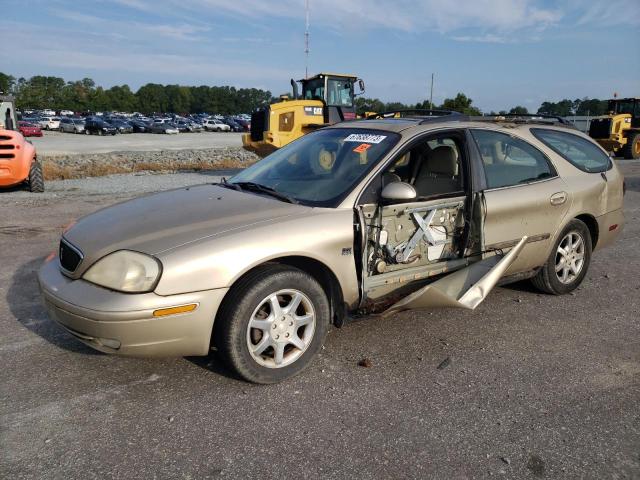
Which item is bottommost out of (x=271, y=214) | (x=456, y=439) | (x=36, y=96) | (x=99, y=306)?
(x=456, y=439)

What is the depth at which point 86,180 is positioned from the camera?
14.4 meters

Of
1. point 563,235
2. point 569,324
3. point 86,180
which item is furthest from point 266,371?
point 86,180

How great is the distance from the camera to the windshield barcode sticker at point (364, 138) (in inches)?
154

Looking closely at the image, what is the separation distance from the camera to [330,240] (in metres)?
3.33

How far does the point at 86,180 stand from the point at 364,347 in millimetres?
12760

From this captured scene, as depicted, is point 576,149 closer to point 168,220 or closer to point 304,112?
point 168,220

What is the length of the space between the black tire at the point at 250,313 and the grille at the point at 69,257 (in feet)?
3.09

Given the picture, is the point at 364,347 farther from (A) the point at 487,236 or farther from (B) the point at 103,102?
(B) the point at 103,102

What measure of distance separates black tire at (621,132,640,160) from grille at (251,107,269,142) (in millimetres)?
16433

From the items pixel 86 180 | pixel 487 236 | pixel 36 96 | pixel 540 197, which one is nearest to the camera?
pixel 487 236

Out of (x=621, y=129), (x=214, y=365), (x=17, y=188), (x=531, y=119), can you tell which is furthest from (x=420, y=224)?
(x=621, y=129)

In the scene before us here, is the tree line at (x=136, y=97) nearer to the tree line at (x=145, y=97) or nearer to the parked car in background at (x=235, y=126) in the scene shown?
the tree line at (x=145, y=97)

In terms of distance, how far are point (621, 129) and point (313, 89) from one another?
14493mm

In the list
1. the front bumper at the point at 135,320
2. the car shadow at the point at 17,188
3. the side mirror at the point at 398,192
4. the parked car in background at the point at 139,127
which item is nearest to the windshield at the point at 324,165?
the side mirror at the point at 398,192
